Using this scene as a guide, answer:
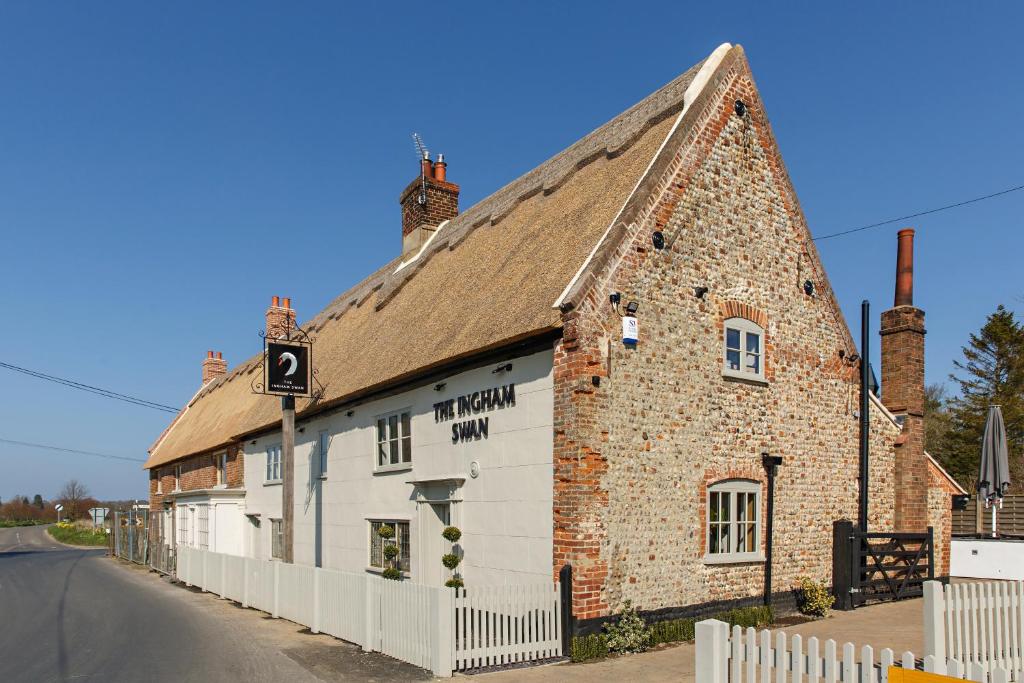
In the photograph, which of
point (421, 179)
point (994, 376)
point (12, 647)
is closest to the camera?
point (12, 647)

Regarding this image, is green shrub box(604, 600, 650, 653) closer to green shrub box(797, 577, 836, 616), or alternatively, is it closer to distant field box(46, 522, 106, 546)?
green shrub box(797, 577, 836, 616)

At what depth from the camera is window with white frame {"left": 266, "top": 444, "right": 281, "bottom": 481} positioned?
76.9 ft

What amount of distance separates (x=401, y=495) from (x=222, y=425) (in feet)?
47.9

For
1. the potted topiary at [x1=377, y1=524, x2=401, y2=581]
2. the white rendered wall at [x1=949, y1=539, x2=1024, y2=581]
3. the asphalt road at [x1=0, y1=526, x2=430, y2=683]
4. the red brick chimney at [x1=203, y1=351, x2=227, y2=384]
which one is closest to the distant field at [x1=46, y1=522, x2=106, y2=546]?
the red brick chimney at [x1=203, y1=351, x2=227, y2=384]

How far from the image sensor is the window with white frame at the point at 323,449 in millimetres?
20188

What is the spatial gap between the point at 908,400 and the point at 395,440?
10603 mm

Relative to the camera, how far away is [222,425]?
28.6 meters

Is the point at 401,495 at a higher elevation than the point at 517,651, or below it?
higher

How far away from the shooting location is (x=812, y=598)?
14.1 metres

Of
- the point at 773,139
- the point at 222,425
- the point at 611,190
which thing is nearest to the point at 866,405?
the point at 773,139

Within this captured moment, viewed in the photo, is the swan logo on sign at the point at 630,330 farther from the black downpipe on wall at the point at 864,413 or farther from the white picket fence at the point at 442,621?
the black downpipe on wall at the point at 864,413

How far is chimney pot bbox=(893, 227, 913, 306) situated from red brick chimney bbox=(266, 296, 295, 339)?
1725 centimetres

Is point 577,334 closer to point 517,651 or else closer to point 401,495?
point 517,651

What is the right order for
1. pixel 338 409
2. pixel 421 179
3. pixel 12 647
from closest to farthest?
pixel 12 647
pixel 338 409
pixel 421 179
